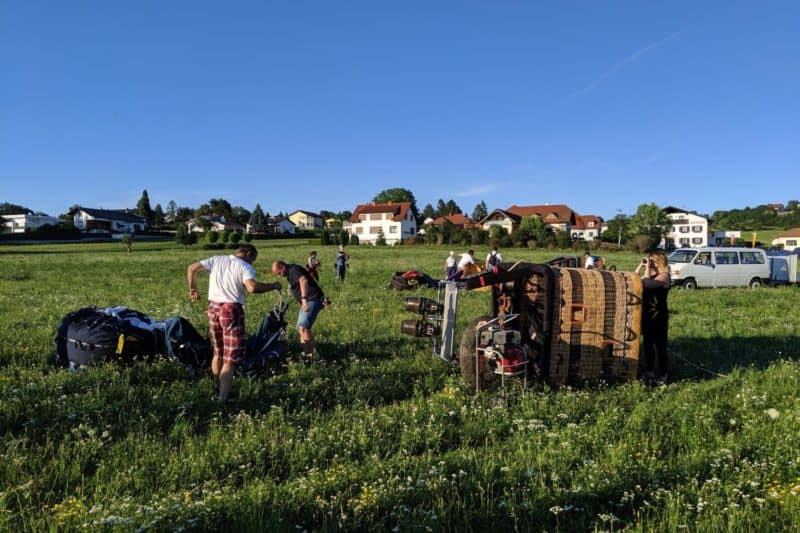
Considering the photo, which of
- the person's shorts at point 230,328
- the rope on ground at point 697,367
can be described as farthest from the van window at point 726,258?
the person's shorts at point 230,328

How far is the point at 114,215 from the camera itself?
126 meters

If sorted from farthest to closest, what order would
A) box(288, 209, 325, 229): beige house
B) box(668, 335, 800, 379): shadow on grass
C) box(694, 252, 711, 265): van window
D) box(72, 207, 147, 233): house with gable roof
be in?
box(288, 209, 325, 229): beige house
box(72, 207, 147, 233): house with gable roof
box(694, 252, 711, 265): van window
box(668, 335, 800, 379): shadow on grass

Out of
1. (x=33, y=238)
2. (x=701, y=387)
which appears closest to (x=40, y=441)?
(x=701, y=387)

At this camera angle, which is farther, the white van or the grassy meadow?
the white van

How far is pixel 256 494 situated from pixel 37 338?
7472 millimetres

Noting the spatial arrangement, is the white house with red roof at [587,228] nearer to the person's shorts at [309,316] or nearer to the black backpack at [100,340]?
the person's shorts at [309,316]

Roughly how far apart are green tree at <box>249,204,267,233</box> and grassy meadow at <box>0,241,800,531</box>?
119566 mm

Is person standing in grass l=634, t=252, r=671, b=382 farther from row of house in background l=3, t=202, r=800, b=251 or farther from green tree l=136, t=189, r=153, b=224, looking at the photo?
green tree l=136, t=189, r=153, b=224

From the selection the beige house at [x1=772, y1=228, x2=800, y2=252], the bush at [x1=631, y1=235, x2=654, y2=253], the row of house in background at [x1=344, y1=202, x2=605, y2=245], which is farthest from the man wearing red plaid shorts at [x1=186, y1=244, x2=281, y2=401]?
the beige house at [x1=772, y1=228, x2=800, y2=252]

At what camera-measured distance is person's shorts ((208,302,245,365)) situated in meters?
6.39

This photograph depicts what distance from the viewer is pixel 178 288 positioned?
20.0 m

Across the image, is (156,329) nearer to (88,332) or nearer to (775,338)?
(88,332)

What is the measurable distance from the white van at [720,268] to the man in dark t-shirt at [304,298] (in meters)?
19.4

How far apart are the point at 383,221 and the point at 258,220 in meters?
49.3
